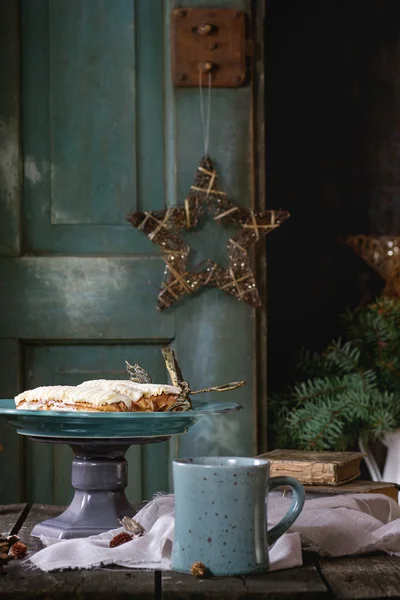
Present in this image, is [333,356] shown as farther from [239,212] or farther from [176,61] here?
[176,61]

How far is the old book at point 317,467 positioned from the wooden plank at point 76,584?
514 millimetres

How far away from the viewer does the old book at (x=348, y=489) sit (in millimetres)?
1295

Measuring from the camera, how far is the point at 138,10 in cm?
196

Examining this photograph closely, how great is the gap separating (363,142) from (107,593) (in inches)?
69.6

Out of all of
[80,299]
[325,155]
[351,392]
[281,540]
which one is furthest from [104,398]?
[325,155]

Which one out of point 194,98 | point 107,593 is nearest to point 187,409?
point 107,593

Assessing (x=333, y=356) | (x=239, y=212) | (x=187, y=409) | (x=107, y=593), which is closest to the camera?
(x=107, y=593)

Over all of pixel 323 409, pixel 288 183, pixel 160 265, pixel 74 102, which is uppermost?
pixel 74 102

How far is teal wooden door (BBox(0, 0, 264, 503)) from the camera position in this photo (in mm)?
1923

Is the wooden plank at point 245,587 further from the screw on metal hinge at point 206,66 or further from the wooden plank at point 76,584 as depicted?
the screw on metal hinge at point 206,66

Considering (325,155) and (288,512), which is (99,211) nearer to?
(325,155)

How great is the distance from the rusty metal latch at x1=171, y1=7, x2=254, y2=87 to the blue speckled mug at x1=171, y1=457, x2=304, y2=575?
1233 millimetres

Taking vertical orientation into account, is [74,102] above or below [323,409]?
above

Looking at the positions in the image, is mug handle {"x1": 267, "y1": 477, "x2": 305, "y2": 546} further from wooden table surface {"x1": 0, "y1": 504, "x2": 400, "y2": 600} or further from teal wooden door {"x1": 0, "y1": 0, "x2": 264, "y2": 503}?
teal wooden door {"x1": 0, "y1": 0, "x2": 264, "y2": 503}
